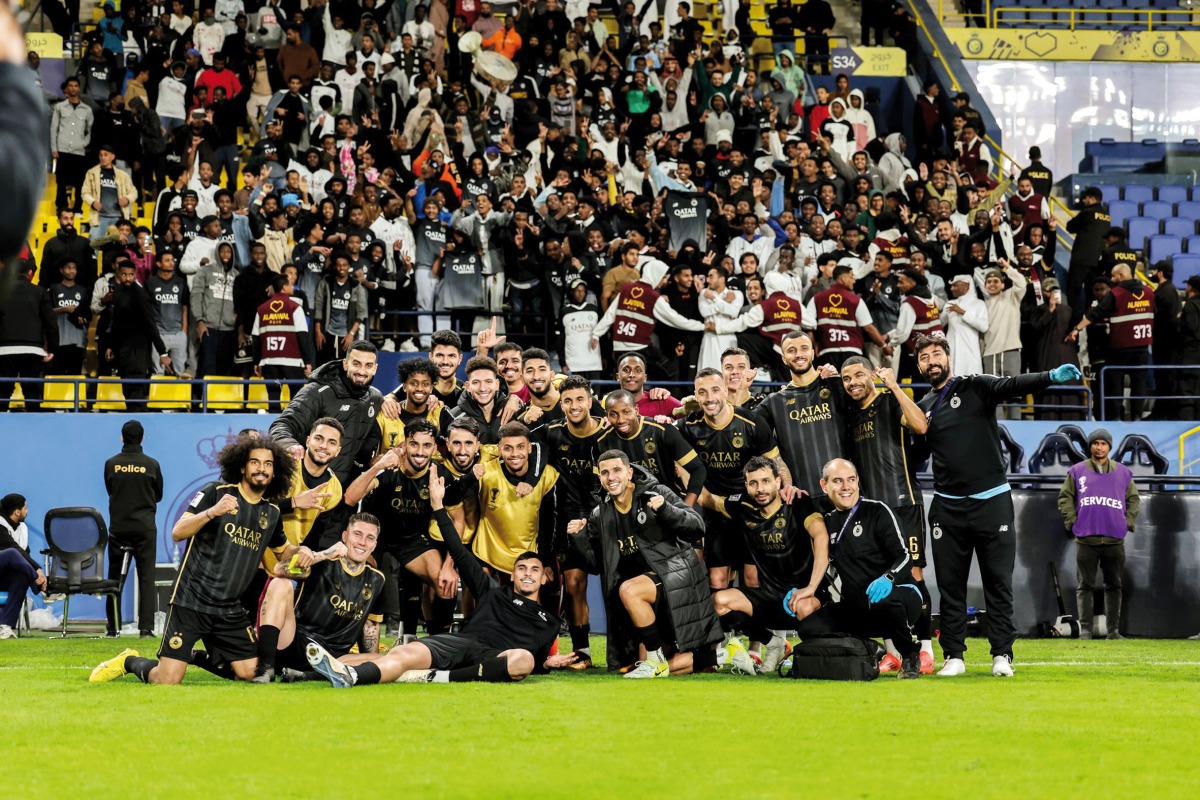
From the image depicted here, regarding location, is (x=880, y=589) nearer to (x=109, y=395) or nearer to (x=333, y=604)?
(x=333, y=604)

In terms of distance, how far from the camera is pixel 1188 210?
2569 cm

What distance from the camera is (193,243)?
18.2m

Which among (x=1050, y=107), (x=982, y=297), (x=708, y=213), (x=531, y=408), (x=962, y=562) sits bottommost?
(x=962, y=562)

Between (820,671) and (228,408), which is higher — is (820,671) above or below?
below

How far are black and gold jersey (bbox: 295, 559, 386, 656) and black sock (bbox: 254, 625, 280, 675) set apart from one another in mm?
212

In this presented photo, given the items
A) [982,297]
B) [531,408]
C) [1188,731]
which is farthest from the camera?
[982,297]

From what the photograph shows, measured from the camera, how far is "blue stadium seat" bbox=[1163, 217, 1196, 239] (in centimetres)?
2508

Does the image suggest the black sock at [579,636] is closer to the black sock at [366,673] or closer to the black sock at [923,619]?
the black sock at [366,673]

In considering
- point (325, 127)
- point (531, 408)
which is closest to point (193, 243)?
point (325, 127)

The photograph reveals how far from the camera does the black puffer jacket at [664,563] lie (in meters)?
10.2

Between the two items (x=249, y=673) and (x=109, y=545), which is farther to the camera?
(x=109, y=545)

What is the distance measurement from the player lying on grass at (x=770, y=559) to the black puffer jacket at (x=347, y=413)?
9.80 feet

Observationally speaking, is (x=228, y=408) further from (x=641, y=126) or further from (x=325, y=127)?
(x=641, y=126)

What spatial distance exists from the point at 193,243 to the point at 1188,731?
46.3 feet
